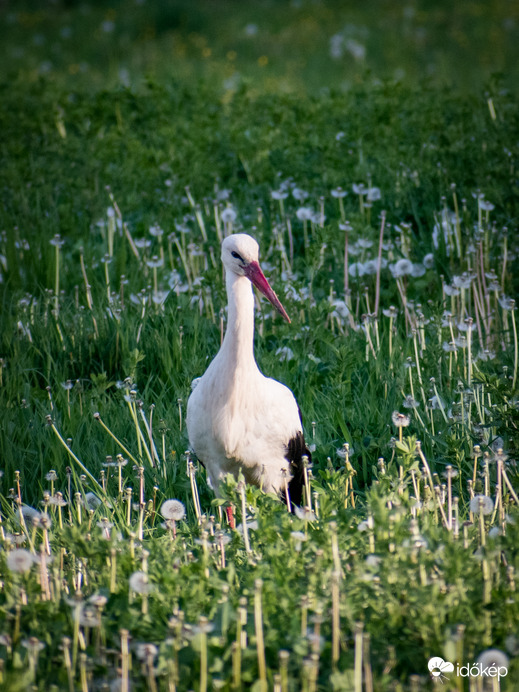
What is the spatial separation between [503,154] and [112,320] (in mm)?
2956

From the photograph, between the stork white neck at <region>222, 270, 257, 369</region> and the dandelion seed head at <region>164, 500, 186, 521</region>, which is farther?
the stork white neck at <region>222, 270, 257, 369</region>

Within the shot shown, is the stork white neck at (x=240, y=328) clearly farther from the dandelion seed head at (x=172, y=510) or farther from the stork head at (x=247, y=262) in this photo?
the dandelion seed head at (x=172, y=510)

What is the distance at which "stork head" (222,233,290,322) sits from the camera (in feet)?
11.2

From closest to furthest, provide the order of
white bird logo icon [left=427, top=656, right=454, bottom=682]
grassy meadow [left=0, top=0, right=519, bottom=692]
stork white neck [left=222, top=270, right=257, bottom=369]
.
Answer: white bird logo icon [left=427, top=656, right=454, bottom=682], grassy meadow [left=0, top=0, right=519, bottom=692], stork white neck [left=222, top=270, right=257, bottom=369]

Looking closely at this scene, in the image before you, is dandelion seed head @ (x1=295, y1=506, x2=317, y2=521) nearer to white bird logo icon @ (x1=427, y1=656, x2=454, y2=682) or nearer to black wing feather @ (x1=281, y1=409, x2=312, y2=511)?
white bird logo icon @ (x1=427, y1=656, x2=454, y2=682)

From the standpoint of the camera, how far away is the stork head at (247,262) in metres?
3.41

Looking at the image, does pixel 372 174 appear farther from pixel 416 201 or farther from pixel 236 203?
pixel 236 203

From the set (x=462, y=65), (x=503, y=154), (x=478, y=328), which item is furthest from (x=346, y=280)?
(x=462, y=65)

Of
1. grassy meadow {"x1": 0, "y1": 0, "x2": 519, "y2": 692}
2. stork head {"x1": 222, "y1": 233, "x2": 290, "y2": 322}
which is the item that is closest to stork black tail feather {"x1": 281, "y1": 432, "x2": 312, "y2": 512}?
grassy meadow {"x1": 0, "y1": 0, "x2": 519, "y2": 692}

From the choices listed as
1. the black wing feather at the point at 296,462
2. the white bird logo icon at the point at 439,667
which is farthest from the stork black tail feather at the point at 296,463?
the white bird logo icon at the point at 439,667

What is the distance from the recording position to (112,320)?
15.9ft

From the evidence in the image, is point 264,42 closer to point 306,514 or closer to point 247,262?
point 247,262

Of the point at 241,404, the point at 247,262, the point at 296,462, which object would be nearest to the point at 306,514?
the point at 241,404

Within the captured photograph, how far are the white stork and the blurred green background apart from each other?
19.7 ft
